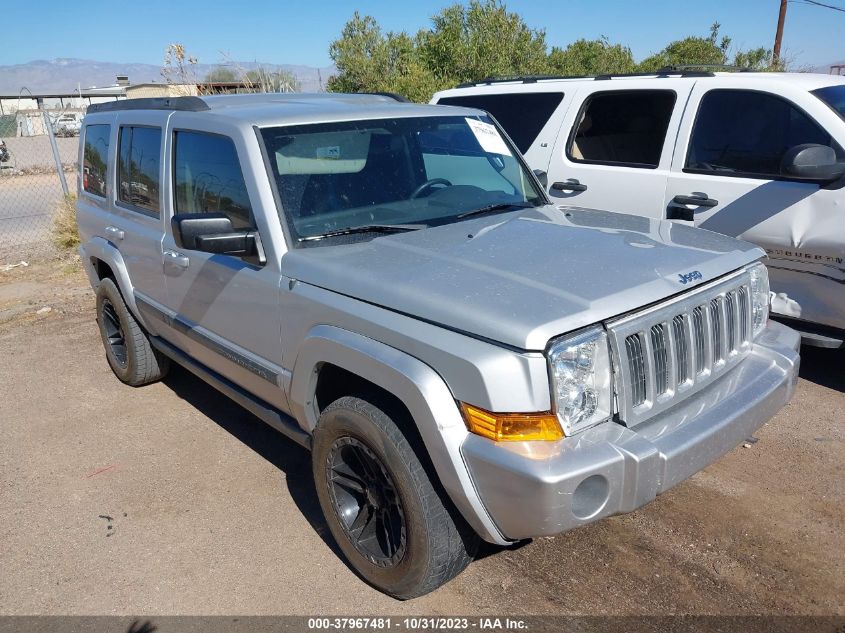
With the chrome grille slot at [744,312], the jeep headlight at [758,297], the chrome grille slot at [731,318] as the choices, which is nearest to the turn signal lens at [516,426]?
the chrome grille slot at [731,318]

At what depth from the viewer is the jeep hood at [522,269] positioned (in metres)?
2.44

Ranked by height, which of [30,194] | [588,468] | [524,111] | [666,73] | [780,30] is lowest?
[30,194]

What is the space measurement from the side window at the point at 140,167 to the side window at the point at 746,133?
3.60 metres

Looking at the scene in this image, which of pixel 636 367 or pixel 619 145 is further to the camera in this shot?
Answer: pixel 619 145

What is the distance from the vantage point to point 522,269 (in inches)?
109

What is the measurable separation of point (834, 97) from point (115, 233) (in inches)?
190

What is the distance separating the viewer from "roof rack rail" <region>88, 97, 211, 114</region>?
404 centimetres

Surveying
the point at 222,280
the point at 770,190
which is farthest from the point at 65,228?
the point at 770,190

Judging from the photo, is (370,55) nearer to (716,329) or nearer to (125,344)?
(125,344)

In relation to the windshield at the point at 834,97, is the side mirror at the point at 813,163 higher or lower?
lower

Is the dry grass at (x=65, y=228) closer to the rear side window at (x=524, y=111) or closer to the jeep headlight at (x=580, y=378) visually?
the rear side window at (x=524, y=111)

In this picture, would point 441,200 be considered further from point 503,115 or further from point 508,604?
point 503,115

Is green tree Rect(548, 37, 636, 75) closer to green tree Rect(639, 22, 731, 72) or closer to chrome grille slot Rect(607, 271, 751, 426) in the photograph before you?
green tree Rect(639, 22, 731, 72)

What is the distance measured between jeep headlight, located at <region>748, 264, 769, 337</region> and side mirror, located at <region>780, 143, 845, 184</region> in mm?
1407
